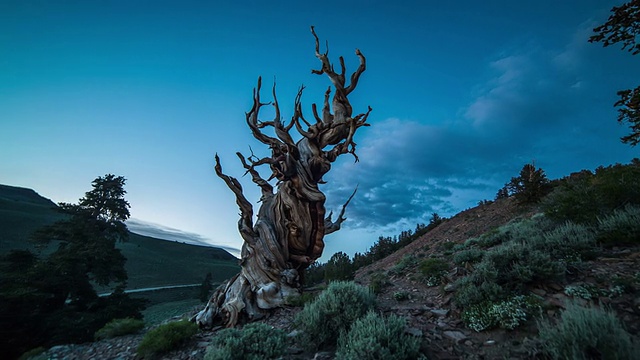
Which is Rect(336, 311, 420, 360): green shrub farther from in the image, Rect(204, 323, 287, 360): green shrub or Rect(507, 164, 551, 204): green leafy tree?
Rect(507, 164, 551, 204): green leafy tree

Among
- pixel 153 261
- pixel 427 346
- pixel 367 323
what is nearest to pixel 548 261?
pixel 427 346

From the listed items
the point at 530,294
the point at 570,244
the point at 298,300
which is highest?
the point at 570,244

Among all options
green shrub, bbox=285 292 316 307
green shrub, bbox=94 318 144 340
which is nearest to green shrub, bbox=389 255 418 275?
green shrub, bbox=285 292 316 307

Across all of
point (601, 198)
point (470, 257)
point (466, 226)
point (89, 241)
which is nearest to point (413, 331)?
point (470, 257)

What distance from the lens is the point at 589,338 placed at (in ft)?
8.96

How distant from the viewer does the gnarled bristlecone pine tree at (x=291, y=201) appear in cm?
820

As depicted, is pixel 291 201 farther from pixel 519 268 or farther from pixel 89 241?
pixel 89 241

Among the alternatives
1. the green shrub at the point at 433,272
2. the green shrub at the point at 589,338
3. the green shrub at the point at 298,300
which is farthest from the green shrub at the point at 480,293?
the green shrub at the point at 298,300

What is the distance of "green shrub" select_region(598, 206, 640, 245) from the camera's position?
5.48 metres

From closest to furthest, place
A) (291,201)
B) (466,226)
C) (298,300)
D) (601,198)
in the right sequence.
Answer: (298,300) < (601,198) < (291,201) < (466,226)

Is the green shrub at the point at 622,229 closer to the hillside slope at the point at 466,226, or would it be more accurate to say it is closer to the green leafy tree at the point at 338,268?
the green leafy tree at the point at 338,268

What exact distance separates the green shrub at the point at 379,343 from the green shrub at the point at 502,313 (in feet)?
4.38

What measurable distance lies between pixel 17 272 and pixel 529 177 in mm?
31908

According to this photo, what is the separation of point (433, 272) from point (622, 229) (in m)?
4.22
